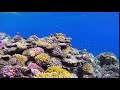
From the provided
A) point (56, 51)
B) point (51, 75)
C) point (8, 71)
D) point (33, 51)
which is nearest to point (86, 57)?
point (56, 51)

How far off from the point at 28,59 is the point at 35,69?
327 millimetres

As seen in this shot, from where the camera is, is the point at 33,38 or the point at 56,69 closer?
the point at 56,69

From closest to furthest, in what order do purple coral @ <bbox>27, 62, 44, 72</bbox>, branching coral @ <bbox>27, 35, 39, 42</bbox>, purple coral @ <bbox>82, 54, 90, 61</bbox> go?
purple coral @ <bbox>27, 62, 44, 72</bbox>
branching coral @ <bbox>27, 35, 39, 42</bbox>
purple coral @ <bbox>82, 54, 90, 61</bbox>

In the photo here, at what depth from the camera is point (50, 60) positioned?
13.7 ft

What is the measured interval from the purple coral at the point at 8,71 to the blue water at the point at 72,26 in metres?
0.67

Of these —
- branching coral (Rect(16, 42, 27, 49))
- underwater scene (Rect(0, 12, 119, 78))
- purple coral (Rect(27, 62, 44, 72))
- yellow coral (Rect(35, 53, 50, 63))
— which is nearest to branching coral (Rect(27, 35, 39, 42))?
underwater scene (Rect(0, 12, 119, 78))

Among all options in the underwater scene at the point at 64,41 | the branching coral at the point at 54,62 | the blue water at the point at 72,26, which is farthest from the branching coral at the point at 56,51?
the blue water at the point at 72,26

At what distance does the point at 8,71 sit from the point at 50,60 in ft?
2.47

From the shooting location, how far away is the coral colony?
401 centimetres

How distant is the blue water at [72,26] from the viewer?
165 inches

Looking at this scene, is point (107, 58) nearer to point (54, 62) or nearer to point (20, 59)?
point (54, 62)

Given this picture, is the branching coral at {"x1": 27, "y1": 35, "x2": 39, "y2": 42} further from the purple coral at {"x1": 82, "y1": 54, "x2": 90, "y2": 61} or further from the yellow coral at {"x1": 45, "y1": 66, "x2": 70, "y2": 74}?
the purple coral at {"x1": 82, "y1": 54, "x2": 90, "y2": 61}

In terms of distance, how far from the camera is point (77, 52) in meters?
4.45
